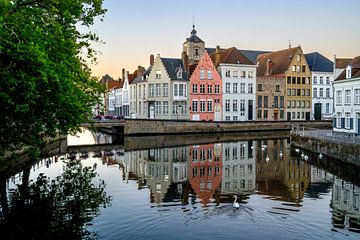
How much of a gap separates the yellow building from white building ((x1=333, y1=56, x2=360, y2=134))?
31.0m

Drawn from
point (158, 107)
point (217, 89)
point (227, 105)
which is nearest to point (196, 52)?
point (217, 89)

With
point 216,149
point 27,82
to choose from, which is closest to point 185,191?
point 27,82

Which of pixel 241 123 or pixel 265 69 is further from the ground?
pixel 265 69

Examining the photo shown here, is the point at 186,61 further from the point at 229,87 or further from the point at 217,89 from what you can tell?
the point at 229,87

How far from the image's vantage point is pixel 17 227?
584 inches

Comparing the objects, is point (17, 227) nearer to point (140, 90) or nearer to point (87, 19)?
point (87, 19)

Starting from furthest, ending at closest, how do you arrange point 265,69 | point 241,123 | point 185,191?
point 265,69
point 241,123
point 185,191

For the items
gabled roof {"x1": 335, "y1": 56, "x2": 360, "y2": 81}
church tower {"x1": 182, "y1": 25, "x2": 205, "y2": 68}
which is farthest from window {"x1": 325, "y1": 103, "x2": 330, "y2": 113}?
gabled roof {"x1": 335, "y1": 56, "x2": 360, "y2": 81}

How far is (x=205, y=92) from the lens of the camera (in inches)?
2596

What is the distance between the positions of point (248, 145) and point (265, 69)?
118 ft

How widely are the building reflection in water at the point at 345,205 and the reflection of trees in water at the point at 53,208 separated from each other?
914 centimetres

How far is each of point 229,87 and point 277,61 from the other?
1344 centimetres

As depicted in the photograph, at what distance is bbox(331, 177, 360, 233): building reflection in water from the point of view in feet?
50.3

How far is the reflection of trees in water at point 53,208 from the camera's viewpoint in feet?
47.0
